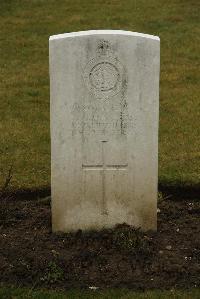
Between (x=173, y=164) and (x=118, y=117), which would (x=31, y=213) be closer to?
(x=118, y=117)

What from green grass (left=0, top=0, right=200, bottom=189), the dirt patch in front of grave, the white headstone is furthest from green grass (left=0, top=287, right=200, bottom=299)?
green grass (left=0, top=0, right=200, bottom=189)

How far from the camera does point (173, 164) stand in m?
7.13

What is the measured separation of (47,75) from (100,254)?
5.93m

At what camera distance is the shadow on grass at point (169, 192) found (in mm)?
6492

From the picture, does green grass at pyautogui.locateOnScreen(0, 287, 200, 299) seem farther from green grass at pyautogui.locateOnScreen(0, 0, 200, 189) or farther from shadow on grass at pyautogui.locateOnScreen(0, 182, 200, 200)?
green grass at pyautogui.locateOnScreen(0, 0, 200, 189)

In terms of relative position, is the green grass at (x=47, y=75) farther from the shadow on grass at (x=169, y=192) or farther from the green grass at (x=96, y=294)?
the green grass at (x=96, y=294)

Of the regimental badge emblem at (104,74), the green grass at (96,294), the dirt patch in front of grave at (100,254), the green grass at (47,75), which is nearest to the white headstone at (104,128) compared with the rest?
the regimental badge emblem at (104,74)

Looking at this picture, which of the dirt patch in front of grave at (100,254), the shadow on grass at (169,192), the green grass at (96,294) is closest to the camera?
the green grass at (96,294)

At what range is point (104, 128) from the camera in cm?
538

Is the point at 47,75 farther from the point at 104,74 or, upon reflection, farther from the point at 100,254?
the point at 100,254

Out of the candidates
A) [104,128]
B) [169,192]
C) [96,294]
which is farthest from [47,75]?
[96,294]

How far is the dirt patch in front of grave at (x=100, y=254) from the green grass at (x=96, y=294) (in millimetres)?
109

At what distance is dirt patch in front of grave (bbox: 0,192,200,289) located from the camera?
4.93 m

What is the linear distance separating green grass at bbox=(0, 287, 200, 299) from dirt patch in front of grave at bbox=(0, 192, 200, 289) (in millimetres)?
109
